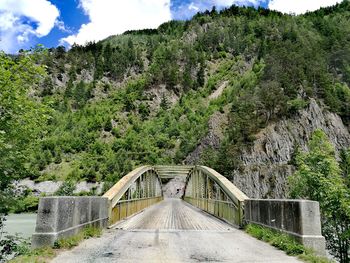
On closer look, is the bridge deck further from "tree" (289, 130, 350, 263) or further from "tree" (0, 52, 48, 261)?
"tree" (289, 130, 350, 263)

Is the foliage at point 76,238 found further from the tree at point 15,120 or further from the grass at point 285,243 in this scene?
the grass at point 285,243

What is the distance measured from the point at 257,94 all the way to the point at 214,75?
51516mm

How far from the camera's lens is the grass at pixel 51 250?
528cm

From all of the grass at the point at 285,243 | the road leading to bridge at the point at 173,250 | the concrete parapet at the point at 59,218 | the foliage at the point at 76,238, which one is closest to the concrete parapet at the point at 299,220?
the grass at the point at 285,243

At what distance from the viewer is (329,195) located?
21.0 metres

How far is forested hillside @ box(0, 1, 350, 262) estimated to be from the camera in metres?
12.0

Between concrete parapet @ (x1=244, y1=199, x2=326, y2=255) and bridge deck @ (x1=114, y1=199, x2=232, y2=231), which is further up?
concrete parapet @ (x1=244, y1=199, x2=326, y2=255)

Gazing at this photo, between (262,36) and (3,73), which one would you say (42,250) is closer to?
(3,73)

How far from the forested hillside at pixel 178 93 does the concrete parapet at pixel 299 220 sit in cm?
730

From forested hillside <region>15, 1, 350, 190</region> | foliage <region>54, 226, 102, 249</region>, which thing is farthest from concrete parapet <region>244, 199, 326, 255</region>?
forested hillside <region>15, 1, 350, 190</region>

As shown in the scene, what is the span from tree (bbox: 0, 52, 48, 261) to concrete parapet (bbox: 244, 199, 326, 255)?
7.24 metres

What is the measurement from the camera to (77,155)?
88.1 m

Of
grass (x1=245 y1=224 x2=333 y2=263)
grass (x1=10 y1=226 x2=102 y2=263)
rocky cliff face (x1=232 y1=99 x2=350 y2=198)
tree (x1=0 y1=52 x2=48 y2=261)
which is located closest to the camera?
grass (x1=10 y1=226 x2=102 y2=263)

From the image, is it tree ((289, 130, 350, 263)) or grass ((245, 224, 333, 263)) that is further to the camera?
tree ((289, 130, 350, 263))
